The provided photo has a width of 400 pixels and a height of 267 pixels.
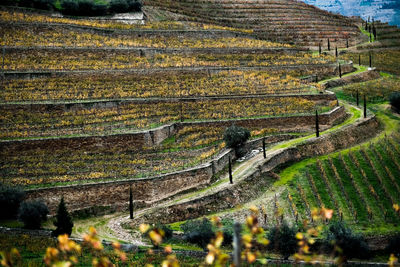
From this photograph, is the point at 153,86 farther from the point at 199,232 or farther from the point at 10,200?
the point at 199,232

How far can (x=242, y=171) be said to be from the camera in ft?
138

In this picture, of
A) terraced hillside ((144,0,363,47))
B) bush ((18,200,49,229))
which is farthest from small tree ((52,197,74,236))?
terraced hillside ((144,0,363,47))

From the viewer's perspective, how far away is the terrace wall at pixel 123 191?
36875 millimetres

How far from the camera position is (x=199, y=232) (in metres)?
32.8

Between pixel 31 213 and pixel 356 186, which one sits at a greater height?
pixel 31 213

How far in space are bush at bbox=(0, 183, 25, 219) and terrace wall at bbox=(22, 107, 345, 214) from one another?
102cm

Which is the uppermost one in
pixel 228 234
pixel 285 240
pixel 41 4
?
pixel 41 4

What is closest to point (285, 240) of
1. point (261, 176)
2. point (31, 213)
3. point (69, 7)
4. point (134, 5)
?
point (261, 176)

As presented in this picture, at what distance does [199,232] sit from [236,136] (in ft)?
41.1

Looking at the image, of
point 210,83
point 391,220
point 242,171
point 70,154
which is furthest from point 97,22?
point 391,220

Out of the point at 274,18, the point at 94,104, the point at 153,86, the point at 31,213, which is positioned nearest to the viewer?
the point at 31,213

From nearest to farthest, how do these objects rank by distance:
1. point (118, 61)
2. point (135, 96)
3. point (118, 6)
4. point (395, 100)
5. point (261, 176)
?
point (261, 176) → point (135, 96) → point (395, 100) → point (118, 61) → point (118, 6)

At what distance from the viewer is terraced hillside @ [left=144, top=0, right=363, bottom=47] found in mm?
78750

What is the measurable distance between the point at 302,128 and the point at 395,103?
13.0m
